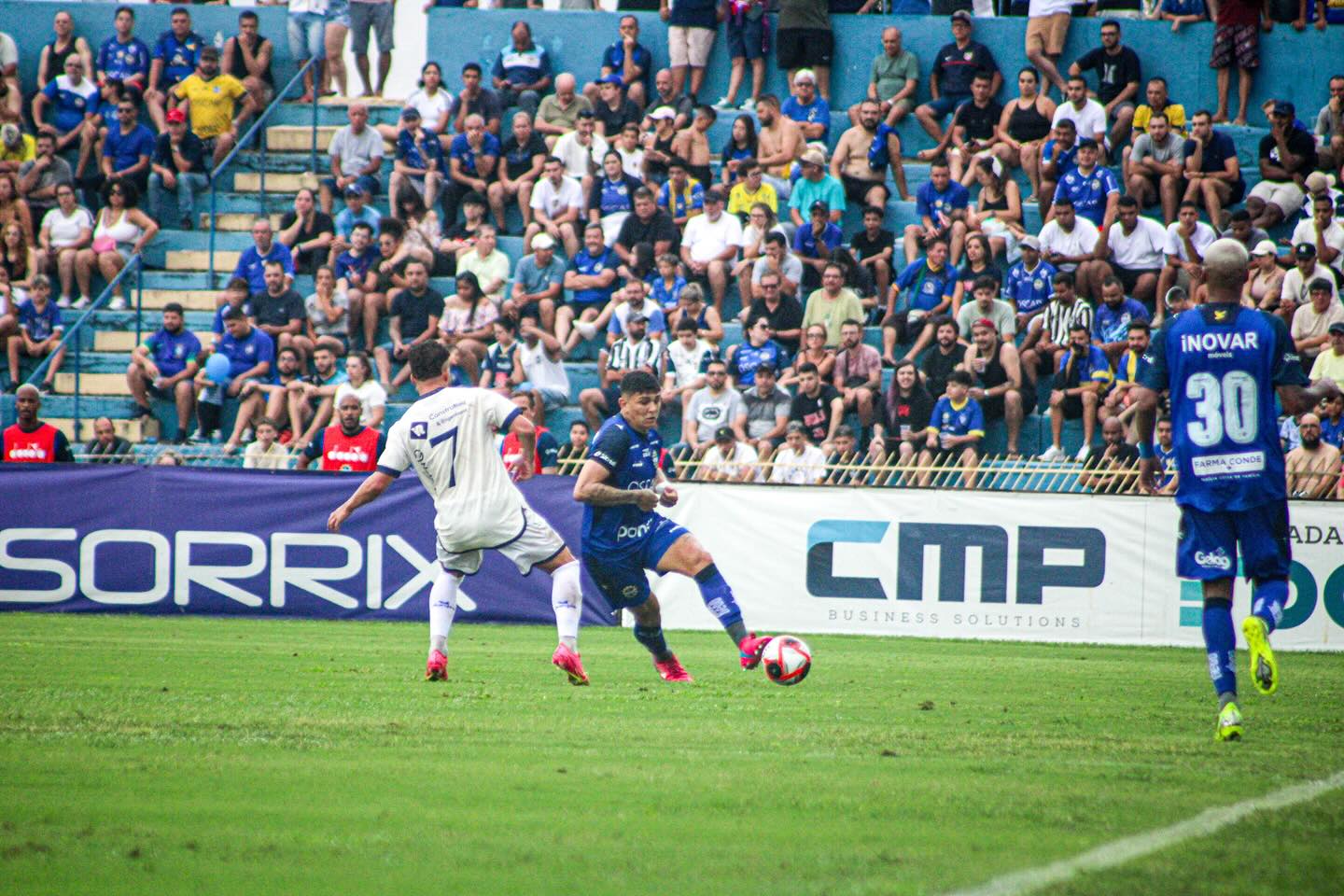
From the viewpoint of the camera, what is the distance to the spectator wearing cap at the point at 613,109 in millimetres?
23438

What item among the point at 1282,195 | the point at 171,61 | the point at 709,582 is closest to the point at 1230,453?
the point at 709,582

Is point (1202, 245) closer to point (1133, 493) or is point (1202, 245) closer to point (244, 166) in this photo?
point (1133, 493)

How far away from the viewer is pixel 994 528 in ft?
52.3

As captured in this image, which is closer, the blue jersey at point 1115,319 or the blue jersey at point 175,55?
the blue jersey at point 1115,319

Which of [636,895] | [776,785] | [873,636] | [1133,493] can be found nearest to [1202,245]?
[1133,493]

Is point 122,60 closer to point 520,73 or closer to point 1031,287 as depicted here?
point 520,73

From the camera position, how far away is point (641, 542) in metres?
10.2

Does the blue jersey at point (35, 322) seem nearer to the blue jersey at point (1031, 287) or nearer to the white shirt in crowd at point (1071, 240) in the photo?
the blue jersey at point (1031, 287)

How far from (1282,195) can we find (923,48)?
5.98 meters

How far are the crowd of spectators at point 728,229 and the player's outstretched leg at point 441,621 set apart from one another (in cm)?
699

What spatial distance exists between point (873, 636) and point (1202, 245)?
7191 millimetres

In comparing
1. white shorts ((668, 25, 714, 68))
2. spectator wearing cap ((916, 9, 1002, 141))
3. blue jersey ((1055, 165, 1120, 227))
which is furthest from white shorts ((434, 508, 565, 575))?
white shorts ((668, 25, 714, 68))

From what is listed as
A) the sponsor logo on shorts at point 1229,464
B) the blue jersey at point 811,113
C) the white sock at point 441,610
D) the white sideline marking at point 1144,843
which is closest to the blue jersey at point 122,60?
the blue jersey at point 811,113

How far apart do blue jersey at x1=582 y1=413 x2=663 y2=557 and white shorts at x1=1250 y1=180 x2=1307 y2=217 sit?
13.1m
